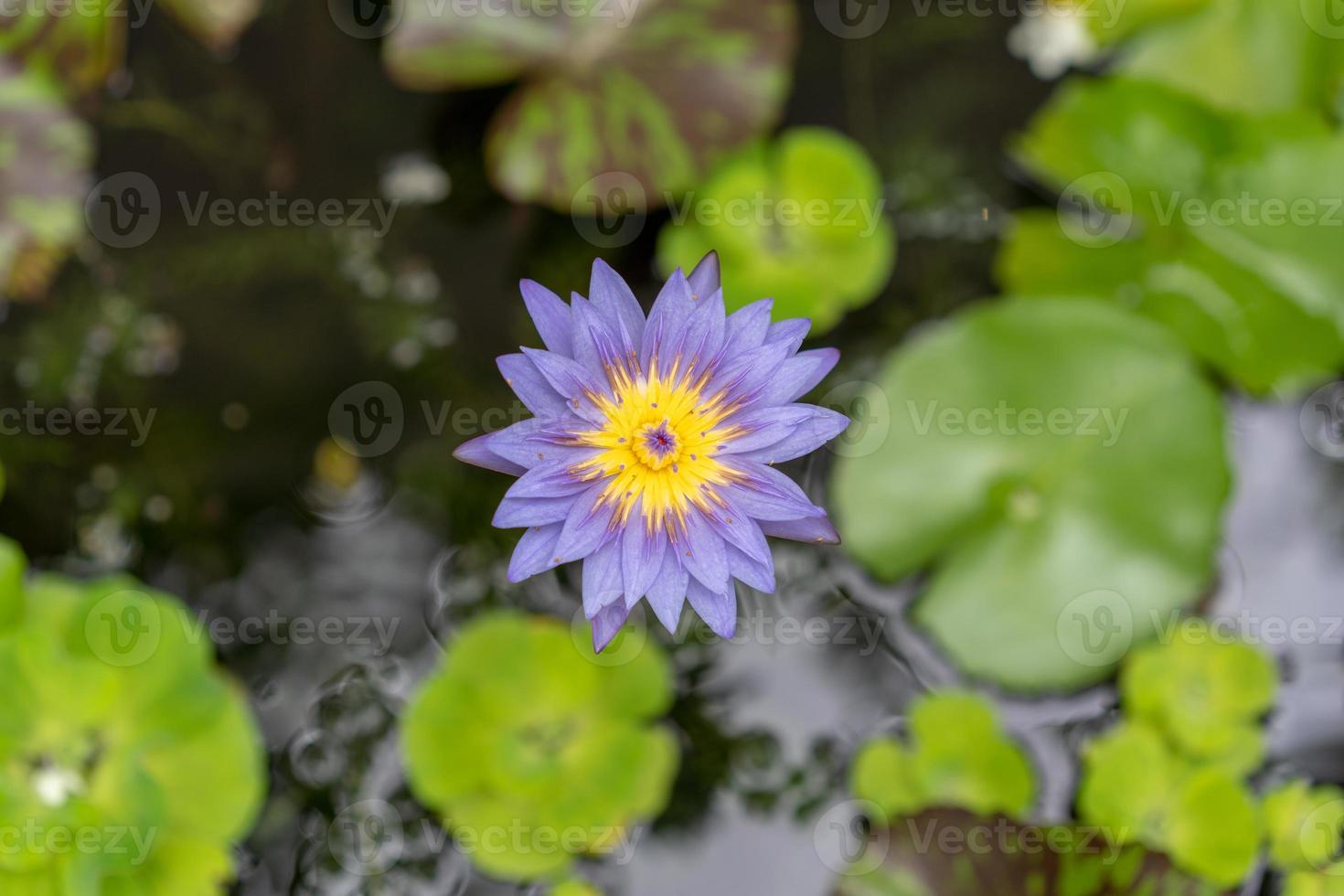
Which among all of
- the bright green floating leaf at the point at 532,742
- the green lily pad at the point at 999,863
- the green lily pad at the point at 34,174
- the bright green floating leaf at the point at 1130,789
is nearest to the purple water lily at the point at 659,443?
the bright green floating leaf at the point at 532,742

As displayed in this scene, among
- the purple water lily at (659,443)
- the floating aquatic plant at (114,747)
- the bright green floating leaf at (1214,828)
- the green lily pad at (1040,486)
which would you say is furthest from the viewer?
the green lily pad at (1040,486)

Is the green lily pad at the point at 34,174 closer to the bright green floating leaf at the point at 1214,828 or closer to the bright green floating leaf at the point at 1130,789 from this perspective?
the bright green floating leaf at the point at 1130,789

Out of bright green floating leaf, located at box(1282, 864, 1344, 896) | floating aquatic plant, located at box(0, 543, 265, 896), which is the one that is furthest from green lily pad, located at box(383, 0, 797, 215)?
bright green floating leaf, located at box(1282, 864, 1344, 896)

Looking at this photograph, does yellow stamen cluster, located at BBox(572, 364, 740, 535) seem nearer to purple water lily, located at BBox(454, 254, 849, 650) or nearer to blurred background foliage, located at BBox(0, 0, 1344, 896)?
purple water lily, located at BBox(454, 254, 849, 650)

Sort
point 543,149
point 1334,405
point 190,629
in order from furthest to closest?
point 1334,405 < point 543,149 < point 190,629

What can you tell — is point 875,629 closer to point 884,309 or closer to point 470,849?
point 884,309

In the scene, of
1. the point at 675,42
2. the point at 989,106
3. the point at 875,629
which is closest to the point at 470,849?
the point at 875,629
